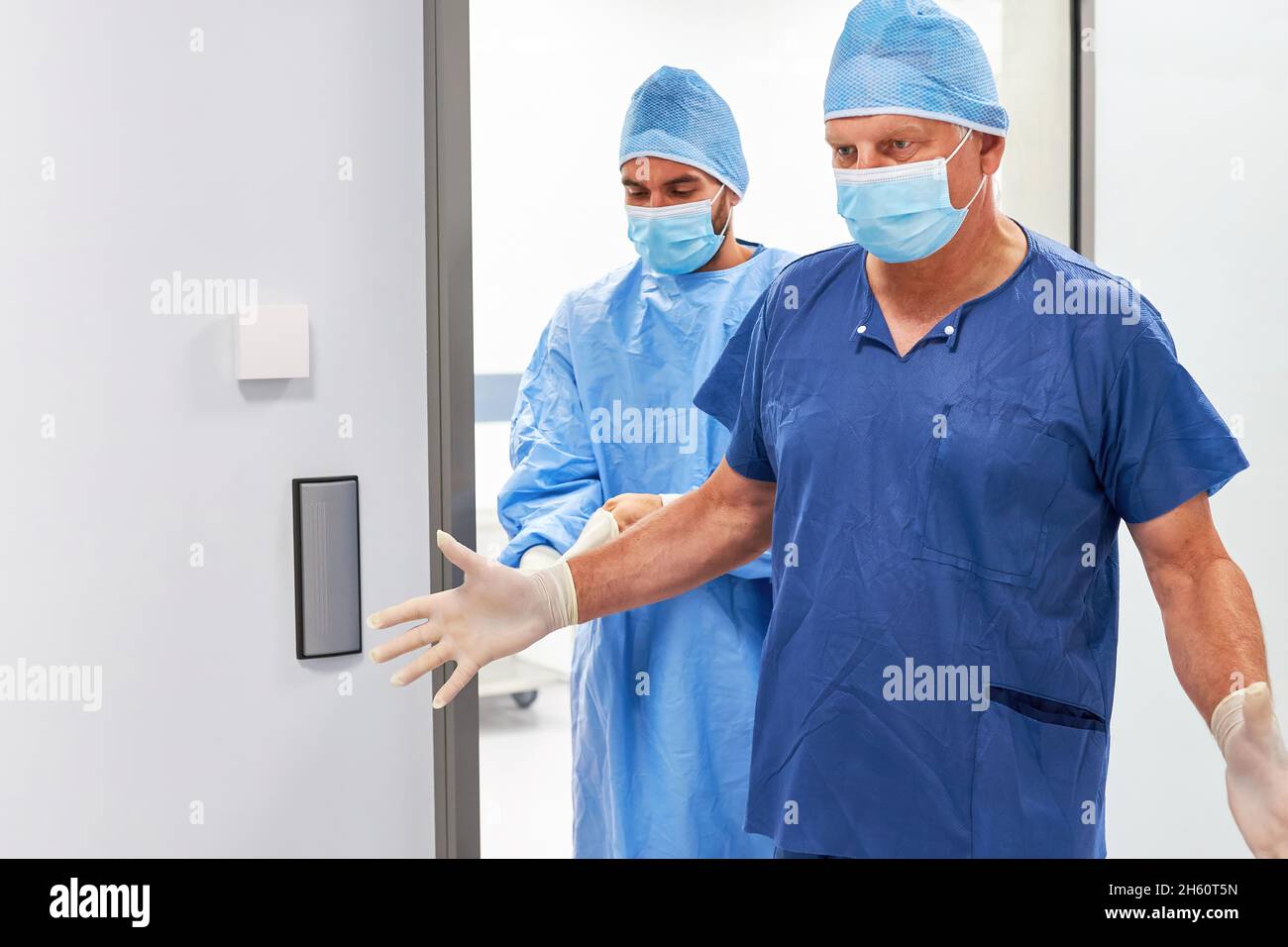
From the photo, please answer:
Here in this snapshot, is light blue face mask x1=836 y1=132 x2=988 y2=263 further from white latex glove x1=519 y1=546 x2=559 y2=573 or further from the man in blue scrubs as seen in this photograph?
white latex glove x1=519 y1=546 x2=559 y2=573

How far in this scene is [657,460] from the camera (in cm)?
163

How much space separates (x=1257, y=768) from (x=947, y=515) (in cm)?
37

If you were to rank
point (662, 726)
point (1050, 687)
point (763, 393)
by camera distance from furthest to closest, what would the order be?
point (662, 726) → point (763, 393) → point (1050, 687)

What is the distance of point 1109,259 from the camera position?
6.40ft

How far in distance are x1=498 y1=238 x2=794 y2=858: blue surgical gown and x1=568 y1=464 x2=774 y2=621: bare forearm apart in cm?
15

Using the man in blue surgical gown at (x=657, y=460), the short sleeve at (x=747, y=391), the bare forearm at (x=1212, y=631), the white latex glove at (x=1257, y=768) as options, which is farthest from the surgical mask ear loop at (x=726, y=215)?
the white latex glove at (x=1257, y=768)

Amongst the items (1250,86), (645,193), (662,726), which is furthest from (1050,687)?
(1250,86)

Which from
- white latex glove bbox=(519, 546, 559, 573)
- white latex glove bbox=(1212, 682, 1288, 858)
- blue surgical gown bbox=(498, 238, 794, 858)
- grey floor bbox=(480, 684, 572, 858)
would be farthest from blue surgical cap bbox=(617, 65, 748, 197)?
white latex glove bbox=(1212, 682, 1288, 858)

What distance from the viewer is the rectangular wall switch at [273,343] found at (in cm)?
149

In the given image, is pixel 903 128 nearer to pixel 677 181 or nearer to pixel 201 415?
pixel 677 181

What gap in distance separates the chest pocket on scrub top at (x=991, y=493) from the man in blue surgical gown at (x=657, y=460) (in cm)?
38

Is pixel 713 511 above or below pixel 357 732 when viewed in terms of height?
above
